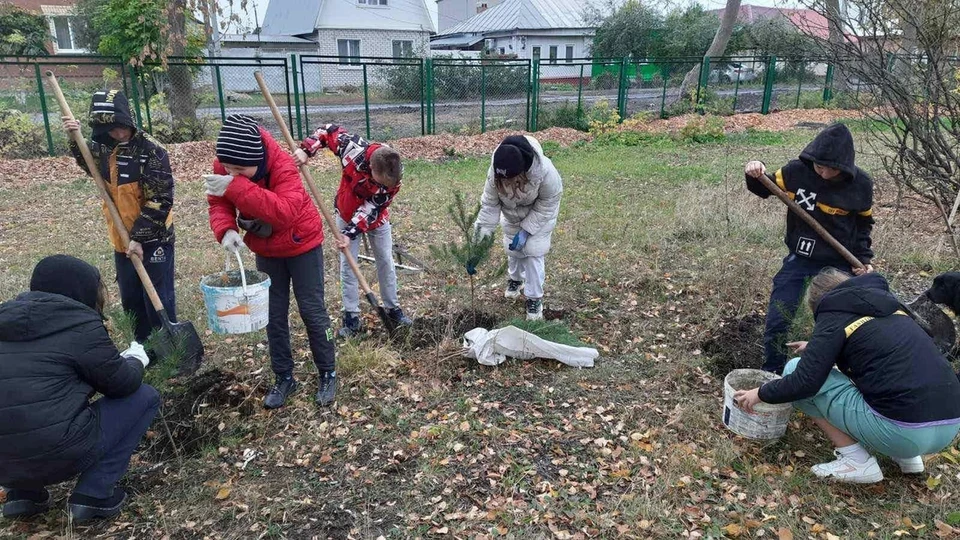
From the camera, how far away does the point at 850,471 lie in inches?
109

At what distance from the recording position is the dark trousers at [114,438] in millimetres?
2572

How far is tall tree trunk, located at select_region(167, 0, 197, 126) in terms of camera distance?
1196 cm

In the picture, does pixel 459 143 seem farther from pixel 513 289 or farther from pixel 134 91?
pixel 513 289

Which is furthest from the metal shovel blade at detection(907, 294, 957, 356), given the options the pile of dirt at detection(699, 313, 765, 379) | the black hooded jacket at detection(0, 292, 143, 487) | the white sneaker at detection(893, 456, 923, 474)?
the black hooded jacket at detection(0, 292, 143, 487)

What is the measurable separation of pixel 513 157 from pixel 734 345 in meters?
1.94

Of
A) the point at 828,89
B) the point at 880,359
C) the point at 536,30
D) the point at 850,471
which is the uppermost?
the point at 536,30

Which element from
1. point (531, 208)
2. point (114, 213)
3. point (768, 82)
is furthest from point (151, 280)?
point (768, 82)

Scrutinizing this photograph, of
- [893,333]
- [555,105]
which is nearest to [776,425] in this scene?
[893,333]

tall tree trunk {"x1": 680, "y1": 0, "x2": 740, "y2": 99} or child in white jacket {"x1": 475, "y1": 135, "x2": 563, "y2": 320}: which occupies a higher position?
tall tree trunk {"x1": 680, "y1": 0, "x2": 740, "y2": 99}

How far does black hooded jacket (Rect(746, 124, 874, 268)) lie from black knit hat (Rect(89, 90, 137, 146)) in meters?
3.64

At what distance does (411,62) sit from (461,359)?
429 inches

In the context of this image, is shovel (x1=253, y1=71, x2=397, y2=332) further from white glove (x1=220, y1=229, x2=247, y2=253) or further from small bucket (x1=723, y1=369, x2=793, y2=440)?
small bucket (x1=723, y1=369, x2=793, y2=440)

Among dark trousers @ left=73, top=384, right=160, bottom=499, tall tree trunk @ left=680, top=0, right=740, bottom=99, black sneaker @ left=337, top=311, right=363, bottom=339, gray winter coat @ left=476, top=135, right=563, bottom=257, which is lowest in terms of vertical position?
black sneaker @ left=337, top=311, right=363, bottom=339

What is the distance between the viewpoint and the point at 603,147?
13.2m
